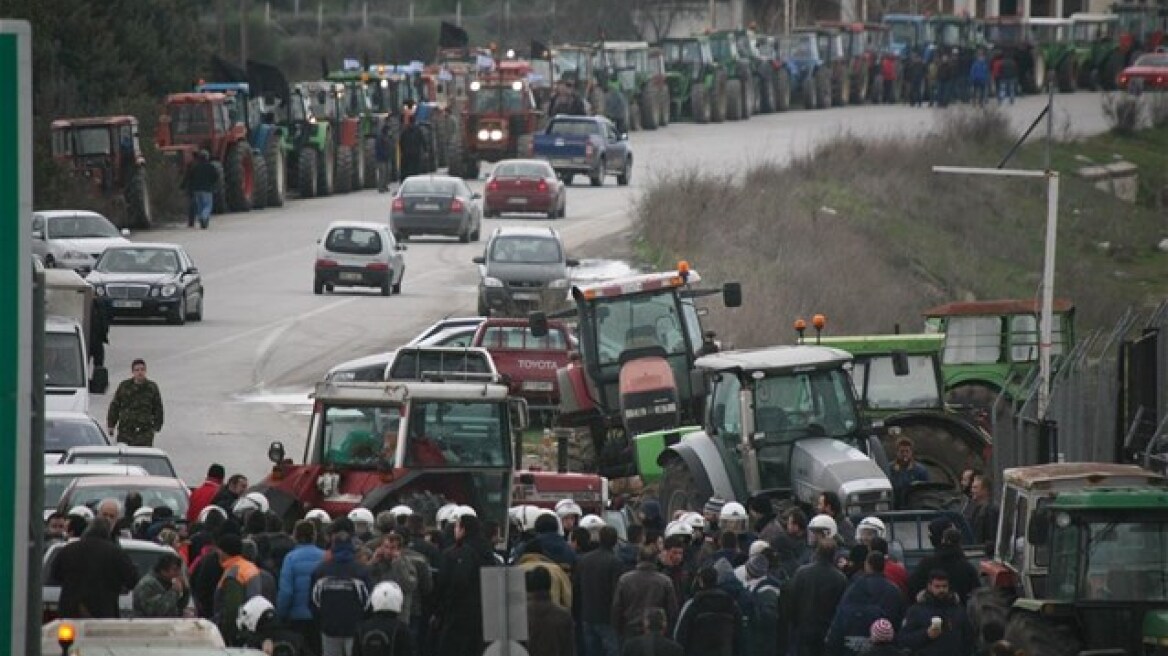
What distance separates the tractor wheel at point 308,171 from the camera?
59688mm

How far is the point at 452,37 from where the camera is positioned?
3027 inches

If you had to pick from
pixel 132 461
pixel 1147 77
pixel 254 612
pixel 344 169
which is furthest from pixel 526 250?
pixel 1147 77

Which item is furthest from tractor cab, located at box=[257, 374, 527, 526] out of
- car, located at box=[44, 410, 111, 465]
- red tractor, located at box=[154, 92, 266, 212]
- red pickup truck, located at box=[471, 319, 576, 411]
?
red tractor, located at box=[154, 92, 266, 212]

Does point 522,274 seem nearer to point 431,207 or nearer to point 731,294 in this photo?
point 431,207

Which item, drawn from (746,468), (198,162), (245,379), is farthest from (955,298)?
(746,468)

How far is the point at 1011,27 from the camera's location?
90.0 m

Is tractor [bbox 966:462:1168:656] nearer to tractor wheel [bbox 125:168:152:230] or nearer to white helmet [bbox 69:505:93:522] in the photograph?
white helmet [bbox 69:505:93:522]

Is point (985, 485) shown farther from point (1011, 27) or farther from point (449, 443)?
point (1011, 27)

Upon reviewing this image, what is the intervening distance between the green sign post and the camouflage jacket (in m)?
16.2

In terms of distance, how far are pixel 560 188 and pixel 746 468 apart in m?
32.8

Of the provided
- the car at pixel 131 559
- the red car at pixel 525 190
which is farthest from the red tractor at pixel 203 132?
the car at pixel 131 559

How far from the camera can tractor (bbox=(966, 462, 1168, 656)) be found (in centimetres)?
1593

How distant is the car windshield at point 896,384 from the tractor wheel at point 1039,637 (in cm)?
1111

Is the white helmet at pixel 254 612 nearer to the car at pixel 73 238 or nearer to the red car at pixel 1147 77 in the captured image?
the car at pixel 73 238
